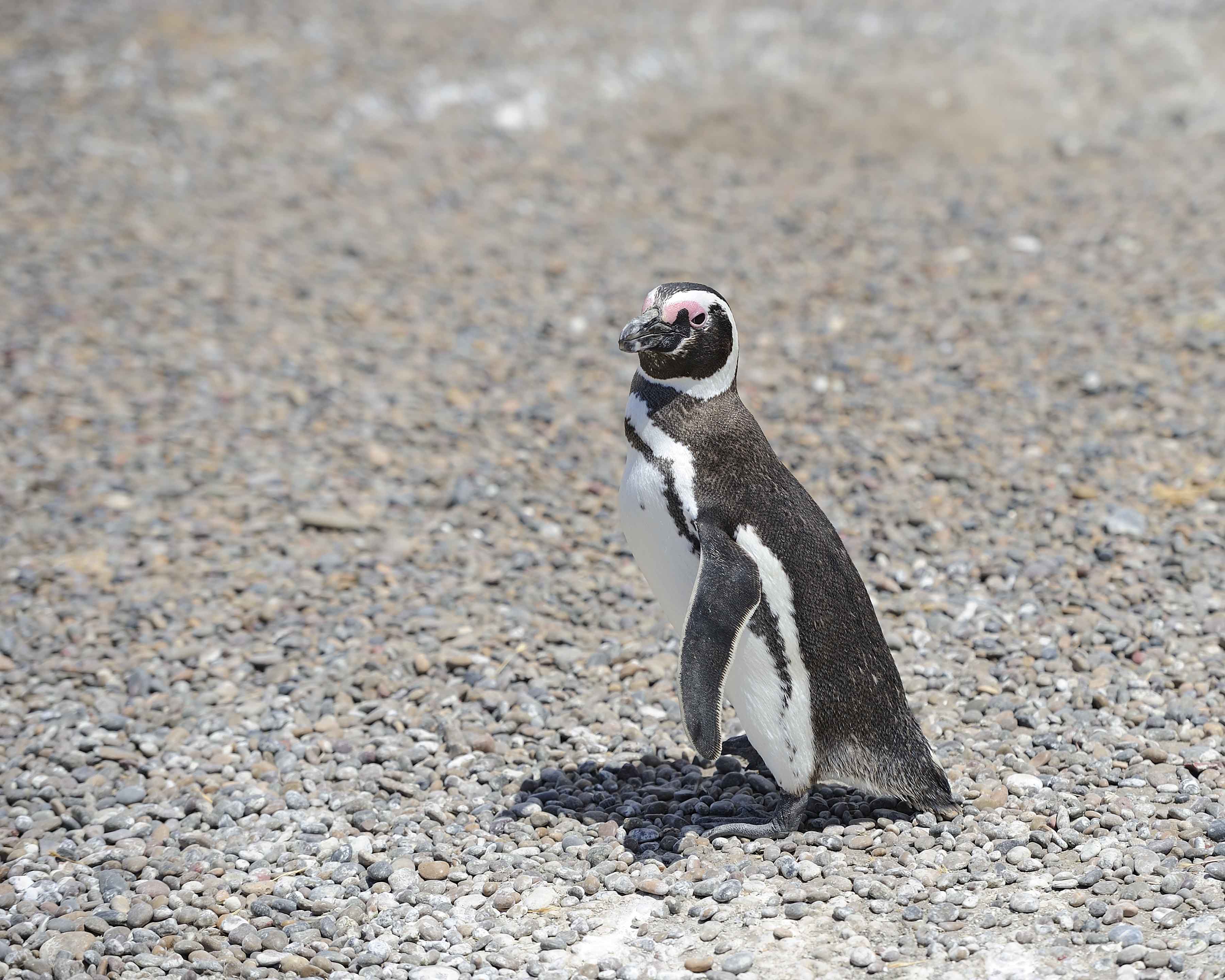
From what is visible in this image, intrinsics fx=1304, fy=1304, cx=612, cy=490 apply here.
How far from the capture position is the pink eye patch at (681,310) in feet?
11.7

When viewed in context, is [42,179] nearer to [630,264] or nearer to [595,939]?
[630,264]

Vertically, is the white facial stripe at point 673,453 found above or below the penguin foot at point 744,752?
above

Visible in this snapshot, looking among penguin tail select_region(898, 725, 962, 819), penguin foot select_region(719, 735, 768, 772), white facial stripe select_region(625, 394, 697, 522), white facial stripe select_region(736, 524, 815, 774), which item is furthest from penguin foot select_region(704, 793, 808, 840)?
white facial stripe select_region(625, 394, 697, 522)

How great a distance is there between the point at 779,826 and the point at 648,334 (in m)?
Answer: 1.46

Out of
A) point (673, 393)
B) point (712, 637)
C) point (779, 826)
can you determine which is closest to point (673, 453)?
point (673, 393)

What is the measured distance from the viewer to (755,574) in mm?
3496

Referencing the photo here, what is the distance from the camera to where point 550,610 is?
5.29 metres

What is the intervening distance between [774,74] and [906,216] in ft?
11.3

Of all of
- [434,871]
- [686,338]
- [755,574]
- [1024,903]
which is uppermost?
[686,338]

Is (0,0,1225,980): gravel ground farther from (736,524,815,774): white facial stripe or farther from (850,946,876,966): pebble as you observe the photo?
(736,524,815,774): white facial stripe

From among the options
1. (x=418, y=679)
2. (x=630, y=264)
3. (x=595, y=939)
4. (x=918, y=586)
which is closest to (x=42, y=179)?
(x=630, y=264)

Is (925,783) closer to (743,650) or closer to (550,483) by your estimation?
(743,650)

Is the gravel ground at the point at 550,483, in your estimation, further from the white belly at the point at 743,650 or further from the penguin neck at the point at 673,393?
the penguin neck at the point at 673,393

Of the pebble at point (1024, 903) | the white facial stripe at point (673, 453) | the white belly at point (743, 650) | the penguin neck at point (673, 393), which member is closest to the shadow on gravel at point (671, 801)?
the white belly at point (743, 650)
